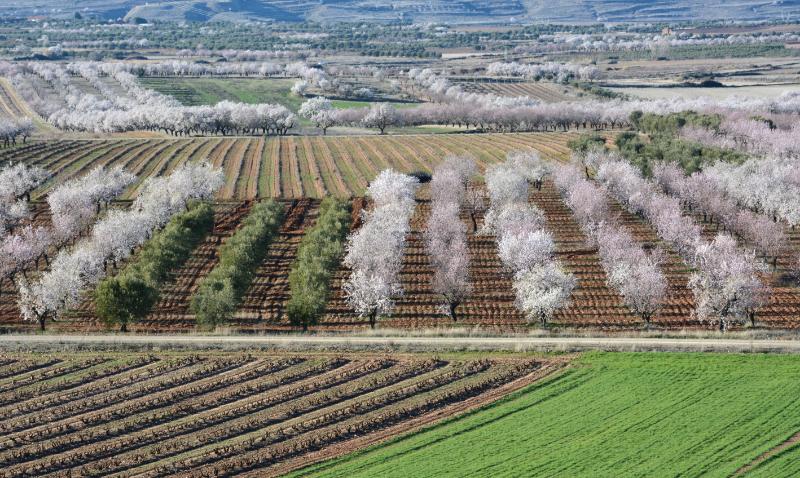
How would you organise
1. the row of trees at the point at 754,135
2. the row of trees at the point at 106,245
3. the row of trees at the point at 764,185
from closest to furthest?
the row of trees at the point at 106,245
the row of trees at the point at 764,185
the row of trees at the point at 754,135

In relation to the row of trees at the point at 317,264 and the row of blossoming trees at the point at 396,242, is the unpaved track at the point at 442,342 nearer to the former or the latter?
the row of trees at the point at 317,264

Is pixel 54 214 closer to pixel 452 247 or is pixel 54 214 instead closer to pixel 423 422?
pixel 452 247

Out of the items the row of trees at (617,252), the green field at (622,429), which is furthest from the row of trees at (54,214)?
the row of trees at (617,252)

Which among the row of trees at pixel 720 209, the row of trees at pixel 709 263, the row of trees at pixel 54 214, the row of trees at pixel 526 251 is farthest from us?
the row of trees at pixel 720 209

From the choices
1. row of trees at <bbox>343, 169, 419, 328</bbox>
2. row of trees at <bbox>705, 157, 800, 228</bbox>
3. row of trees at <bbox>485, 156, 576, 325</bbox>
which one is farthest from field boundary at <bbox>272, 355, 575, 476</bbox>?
row of trees at <bbox>705, 157, 800, 228</bbox>

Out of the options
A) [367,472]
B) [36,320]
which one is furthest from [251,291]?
[367,472]

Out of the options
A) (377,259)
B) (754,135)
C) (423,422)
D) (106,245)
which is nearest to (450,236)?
(377,259)

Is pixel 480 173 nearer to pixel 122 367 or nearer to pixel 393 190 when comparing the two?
pixel 393 190
